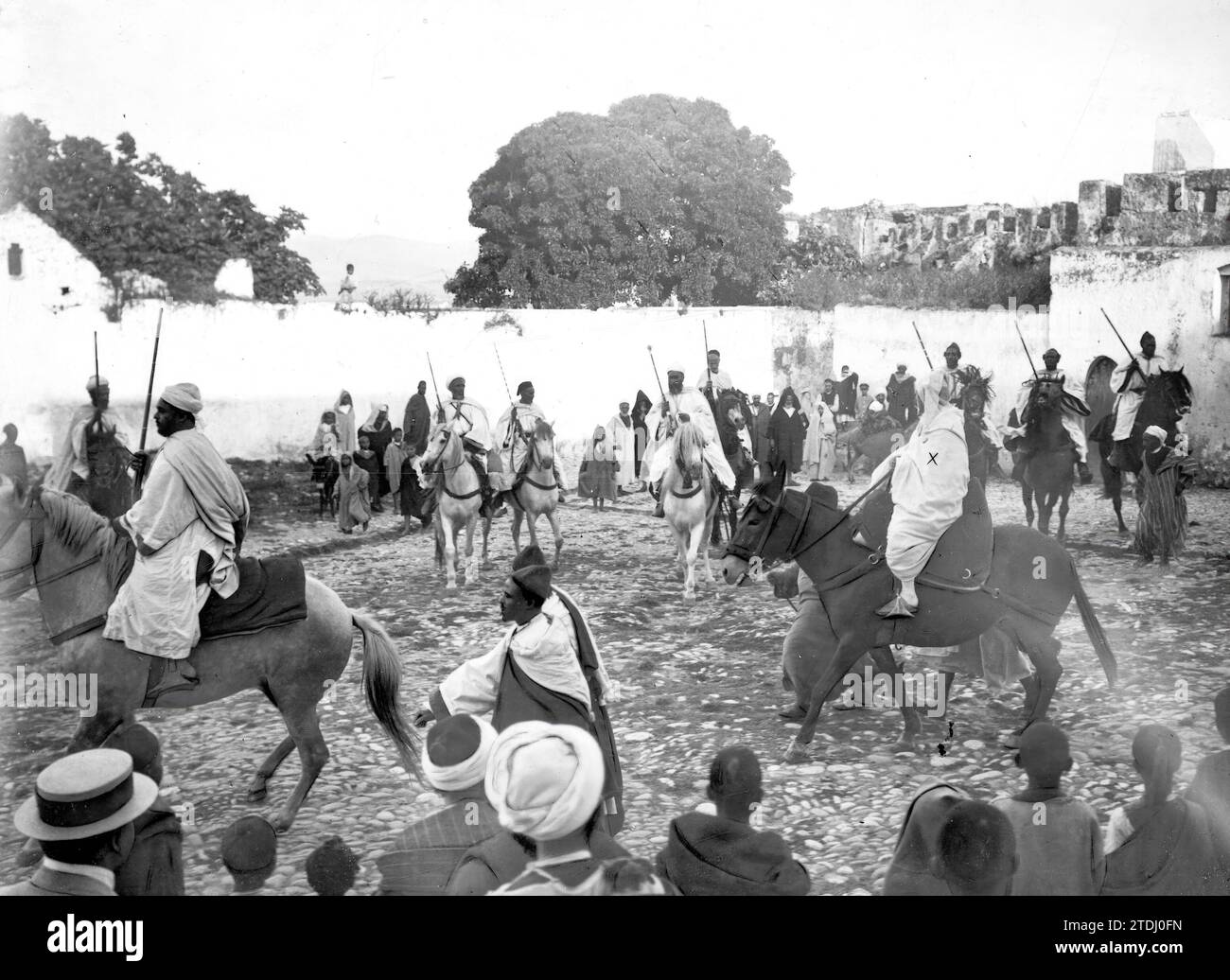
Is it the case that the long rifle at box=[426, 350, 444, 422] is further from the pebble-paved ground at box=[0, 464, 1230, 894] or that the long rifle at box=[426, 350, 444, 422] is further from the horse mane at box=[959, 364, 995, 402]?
the horse mane at box=[959, 364, 995, 402]

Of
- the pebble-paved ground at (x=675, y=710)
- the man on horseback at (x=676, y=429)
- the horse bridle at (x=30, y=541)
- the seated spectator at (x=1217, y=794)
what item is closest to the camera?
the seated spectator at (x=1217, y=794)

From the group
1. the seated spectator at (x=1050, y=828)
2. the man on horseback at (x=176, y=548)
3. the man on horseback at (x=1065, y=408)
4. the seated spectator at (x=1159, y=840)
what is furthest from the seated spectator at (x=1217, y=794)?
the man on horseback at (x=1065, y=408)

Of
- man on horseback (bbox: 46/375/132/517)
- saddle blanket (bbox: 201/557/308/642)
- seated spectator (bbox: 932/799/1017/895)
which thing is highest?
man on horseback (bbox: 46/375/132/517)

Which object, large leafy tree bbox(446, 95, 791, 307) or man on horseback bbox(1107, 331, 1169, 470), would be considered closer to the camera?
large leafy tree bbox(446, 95, 791, 307)

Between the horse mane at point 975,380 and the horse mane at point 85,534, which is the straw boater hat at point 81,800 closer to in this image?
the horse mane at point 85,534

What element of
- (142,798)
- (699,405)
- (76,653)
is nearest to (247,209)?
(76,653)

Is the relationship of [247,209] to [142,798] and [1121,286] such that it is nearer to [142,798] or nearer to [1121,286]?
[142,798]

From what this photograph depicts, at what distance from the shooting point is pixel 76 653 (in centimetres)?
578

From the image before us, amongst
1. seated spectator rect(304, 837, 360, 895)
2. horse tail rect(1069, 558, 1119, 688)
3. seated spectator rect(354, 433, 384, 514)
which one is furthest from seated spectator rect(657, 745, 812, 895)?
seated spectator rect(354, 433, 384, 514)

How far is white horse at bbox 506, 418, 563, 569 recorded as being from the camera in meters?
9.77

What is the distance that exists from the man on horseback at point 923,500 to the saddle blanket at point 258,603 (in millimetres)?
3348

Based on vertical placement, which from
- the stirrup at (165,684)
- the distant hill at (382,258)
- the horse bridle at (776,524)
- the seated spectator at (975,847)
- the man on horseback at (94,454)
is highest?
the distant hill at (382,258)

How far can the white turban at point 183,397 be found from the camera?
5730 mm

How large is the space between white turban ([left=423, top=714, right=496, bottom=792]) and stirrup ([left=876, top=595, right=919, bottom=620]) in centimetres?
352
